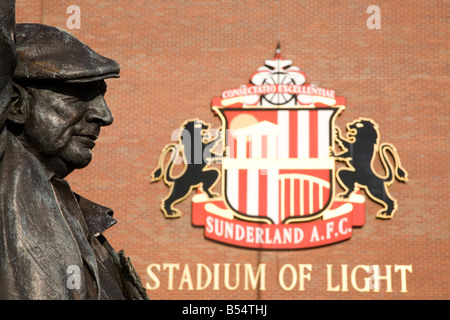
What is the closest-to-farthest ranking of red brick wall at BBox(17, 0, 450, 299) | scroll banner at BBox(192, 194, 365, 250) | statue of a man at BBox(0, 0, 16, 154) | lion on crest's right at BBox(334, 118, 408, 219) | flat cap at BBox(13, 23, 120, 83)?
statue of a man at BBox(0, 0, 16, 154)
flat cap at BBox(13, 23, 120, 83)
red brick wall at BBox(17, 0, 450, 299)
scroll banner at BBox(192, 194, 365, 250)
lion on crest's right at BBox(334, 118, 408, 219)

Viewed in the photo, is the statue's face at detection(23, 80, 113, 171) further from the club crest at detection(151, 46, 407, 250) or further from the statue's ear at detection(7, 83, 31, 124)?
the club crest at detection(151, 46, 407, 250)

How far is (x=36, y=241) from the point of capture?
257cm

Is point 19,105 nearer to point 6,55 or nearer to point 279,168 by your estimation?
point 6,55

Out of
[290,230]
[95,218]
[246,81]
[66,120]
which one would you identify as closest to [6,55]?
[66,120]

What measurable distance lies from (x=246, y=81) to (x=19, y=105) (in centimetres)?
1533

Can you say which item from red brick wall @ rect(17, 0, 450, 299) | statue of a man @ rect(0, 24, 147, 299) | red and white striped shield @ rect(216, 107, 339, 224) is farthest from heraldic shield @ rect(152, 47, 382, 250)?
statue of a man @ rect(0, 24, 147, 299)

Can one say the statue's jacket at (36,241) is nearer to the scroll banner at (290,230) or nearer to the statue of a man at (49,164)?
the statue of a man at (49,164)

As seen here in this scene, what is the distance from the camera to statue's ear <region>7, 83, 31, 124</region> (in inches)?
109

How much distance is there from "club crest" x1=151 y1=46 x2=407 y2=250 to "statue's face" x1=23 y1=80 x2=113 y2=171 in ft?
47.9

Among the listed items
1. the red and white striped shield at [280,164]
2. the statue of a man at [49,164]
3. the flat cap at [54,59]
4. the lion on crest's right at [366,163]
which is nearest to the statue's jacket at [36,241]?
the statue of a man at [49,164]

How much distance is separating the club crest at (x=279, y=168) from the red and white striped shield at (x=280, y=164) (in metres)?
0.02

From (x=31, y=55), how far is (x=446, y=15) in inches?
637
